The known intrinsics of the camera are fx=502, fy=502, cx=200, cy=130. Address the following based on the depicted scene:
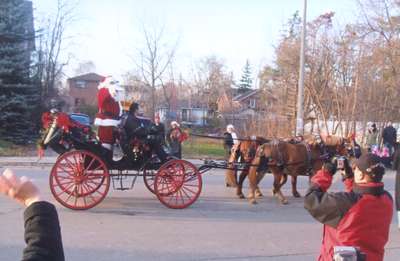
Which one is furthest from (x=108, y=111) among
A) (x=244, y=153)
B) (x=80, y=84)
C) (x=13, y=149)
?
(x=80, y=84)

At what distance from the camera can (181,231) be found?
7387 mm

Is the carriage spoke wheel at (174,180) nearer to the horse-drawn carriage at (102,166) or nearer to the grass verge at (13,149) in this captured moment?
the horse-drawn carriage at (102,166)

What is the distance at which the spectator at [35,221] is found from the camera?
1.91 metres

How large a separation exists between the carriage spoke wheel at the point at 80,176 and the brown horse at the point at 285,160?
299 cm

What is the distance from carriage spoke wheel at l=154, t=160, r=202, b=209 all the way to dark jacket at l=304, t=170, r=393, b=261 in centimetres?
537

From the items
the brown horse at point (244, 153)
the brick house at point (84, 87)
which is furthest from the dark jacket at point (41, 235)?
the brick house at point (84, 87)

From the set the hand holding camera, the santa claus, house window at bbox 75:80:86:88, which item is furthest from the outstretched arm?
house window at bbox 75:80:86:88

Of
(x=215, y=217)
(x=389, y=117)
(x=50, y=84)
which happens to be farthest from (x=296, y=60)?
(x=215, y=217)

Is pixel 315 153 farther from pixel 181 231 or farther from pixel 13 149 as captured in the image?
pixel 13 149

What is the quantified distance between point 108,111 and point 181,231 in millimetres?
2547

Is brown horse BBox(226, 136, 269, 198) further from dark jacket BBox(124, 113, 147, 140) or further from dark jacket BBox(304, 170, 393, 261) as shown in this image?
dark jacket BBox(304, 170, 393, 261)

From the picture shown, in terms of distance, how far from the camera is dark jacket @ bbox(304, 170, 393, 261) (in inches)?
134

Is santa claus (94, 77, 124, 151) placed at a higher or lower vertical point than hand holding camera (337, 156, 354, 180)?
higher

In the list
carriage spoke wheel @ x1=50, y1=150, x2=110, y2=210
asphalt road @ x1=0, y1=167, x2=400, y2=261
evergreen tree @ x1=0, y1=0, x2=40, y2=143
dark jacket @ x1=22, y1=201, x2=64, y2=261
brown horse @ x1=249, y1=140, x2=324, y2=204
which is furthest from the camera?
evergreen tree @ x1=0, y1=0, x2=40, y2=143
